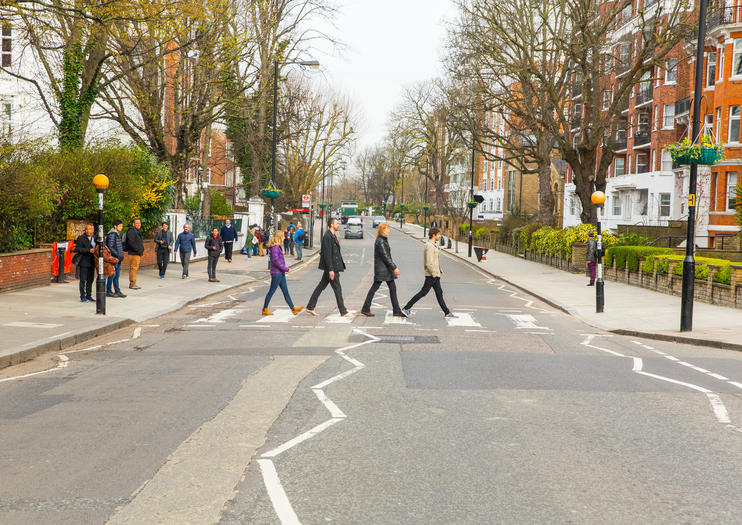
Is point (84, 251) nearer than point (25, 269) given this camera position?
Yes

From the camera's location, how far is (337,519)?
14.6 feet

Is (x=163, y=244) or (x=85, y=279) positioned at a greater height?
(x=163, y=244)

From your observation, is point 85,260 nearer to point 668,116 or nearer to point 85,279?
point 85,279

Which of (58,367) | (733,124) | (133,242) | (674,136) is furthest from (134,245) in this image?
(674,136)

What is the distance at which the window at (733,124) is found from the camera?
38.3 meters

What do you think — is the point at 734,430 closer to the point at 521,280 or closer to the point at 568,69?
the point at 521,280

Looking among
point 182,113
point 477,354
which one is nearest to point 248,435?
point 477,354

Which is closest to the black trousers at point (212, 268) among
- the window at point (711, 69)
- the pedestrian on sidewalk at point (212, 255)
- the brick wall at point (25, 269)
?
the pedestrian on sidewalk at point (212, 255)

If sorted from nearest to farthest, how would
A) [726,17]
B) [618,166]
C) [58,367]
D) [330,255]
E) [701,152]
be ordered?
[58,367], [701,152], [330,255], [726,17], [618,166]

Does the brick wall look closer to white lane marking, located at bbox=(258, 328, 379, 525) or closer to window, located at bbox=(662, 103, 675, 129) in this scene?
white lane marking, located at bbox=(258, 328, 379, 525)

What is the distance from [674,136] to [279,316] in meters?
40.6

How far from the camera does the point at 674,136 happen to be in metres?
48.6

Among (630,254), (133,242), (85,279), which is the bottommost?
(85,279)

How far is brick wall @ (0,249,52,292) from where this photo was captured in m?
17.8
